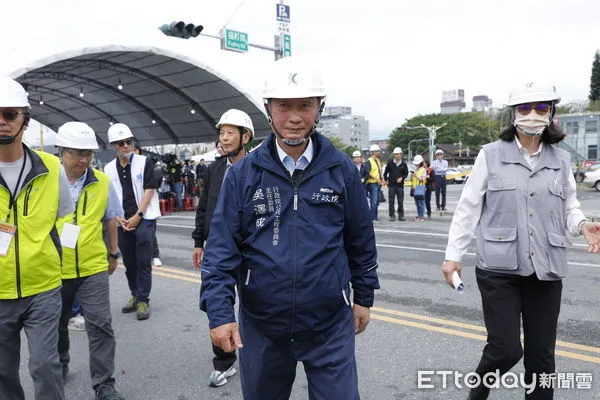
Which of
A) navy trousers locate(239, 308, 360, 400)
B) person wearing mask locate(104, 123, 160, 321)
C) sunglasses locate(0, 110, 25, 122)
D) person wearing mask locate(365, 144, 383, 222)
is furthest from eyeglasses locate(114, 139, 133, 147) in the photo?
person wearing mask locate(365, 144, 383, 222)

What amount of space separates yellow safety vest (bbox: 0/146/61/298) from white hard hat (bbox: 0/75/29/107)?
12.7 inches

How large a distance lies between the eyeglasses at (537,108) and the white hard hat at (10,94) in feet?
9.00

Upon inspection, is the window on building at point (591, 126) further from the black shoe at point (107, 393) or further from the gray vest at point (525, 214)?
the black shoe at point (107, 393)

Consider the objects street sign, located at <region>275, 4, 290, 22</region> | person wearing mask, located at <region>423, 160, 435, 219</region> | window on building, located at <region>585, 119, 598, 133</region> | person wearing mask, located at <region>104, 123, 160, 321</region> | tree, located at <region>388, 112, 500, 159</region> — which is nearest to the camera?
person wearing mask, located at <region>104, 123, 160, 321</region>

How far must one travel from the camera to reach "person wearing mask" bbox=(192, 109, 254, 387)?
3980mm

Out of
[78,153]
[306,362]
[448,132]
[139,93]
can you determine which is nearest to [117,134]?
[78,153]

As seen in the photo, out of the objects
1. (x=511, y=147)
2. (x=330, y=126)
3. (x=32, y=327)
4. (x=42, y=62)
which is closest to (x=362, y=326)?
(x=511, y=147)

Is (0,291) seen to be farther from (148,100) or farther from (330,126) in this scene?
(330,126)

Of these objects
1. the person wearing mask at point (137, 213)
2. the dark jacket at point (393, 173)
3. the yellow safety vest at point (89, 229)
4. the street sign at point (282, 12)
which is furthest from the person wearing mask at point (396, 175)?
the yellow safety vest at point (89, 229)

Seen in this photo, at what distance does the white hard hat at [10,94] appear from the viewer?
2.78 meters

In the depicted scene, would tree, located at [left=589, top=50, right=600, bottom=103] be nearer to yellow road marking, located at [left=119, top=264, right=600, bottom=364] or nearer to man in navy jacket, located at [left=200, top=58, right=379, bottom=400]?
yellow road marking, located at [left=119, top=264, right=600, bottom=364]

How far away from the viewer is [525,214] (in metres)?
2.96

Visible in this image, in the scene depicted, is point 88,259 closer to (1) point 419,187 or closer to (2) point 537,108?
(2) point 537,108

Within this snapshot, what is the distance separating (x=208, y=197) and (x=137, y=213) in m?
1.75
